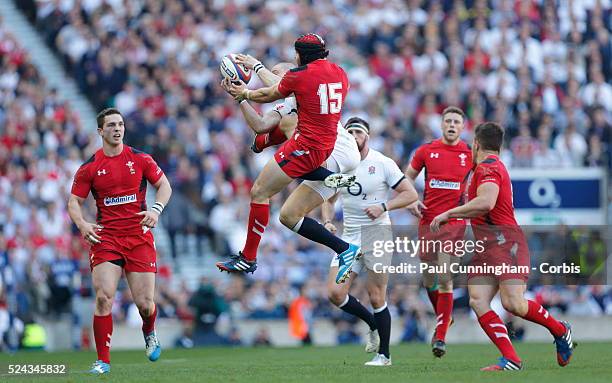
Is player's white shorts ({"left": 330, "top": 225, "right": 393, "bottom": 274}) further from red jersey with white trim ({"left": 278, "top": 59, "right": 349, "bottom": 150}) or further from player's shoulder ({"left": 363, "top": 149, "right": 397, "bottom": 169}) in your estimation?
red jersey with white trim ({"left": 278, "top": 59, "right": 349, "bottom": 150})

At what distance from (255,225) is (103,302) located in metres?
1.79

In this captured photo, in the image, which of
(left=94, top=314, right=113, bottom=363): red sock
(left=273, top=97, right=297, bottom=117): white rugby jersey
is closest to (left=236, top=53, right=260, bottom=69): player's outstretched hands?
(left=273, top=97, right=297, bottom=117): white rugby jersey

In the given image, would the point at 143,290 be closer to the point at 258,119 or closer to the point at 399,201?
the point at 258,119

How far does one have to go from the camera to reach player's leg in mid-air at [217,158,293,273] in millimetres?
13734

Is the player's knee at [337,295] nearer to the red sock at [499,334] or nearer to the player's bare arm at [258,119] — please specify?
the player's bare arm at [258,119]

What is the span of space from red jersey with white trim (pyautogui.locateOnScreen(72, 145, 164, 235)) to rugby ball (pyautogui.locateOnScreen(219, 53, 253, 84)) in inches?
54.6

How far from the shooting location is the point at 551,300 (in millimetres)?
21750

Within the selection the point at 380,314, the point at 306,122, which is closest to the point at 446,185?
the point at 380,314

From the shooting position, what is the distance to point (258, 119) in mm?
13867

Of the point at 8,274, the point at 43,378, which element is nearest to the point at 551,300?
the point at 8,274

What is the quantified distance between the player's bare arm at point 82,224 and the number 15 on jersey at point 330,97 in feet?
8.76

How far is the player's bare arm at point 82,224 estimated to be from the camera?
13.6 meters

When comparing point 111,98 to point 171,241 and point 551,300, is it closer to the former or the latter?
point 171,241

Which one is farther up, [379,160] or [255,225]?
[379,160]
